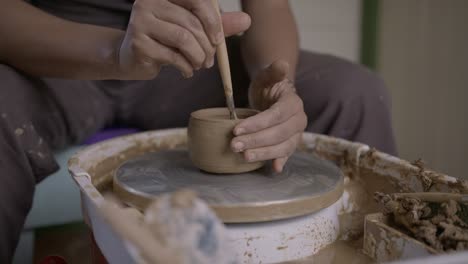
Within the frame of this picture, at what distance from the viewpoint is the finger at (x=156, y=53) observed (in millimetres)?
908

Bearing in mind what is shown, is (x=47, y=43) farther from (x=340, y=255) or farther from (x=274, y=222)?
(x=340, y=255)

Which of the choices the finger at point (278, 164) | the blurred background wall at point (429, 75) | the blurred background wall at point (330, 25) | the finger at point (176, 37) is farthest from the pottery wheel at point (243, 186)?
the blurred background wall at point (330, 25)

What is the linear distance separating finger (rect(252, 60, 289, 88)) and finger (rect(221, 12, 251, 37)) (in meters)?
0.14

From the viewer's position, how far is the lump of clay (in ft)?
1.59

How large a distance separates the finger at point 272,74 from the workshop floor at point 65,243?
82cm

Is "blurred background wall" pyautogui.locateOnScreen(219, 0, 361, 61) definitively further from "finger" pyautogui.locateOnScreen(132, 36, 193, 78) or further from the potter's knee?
"finger" pyautogui.locateOnScreen(132, 36, 193, 78)

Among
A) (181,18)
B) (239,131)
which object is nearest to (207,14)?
(181,18)

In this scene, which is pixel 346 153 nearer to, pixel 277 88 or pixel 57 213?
pixel 277 88

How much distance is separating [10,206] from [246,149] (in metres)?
0.51

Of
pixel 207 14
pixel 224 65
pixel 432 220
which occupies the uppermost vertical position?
pixel 207 14

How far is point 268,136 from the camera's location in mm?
954

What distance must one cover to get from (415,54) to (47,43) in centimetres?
181

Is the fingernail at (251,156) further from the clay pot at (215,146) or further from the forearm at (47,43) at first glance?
the forearm at (47,43)

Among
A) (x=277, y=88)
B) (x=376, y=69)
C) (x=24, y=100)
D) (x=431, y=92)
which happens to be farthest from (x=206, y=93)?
(x=376, y=69)
